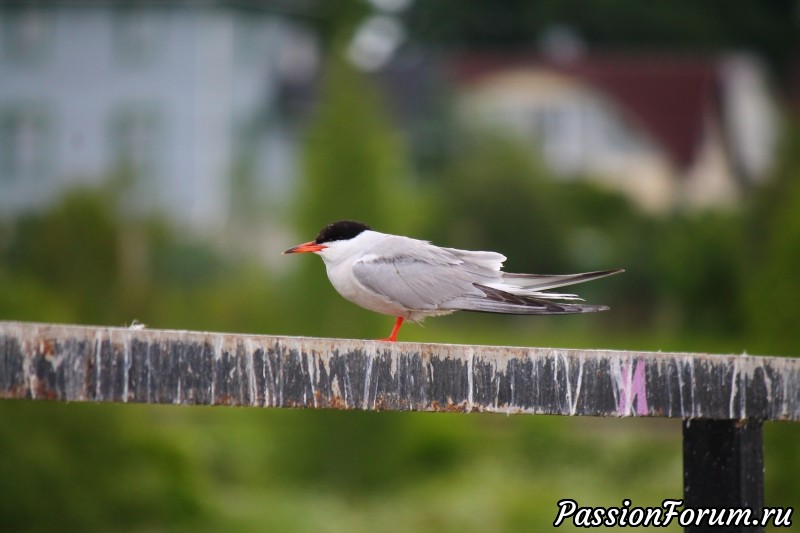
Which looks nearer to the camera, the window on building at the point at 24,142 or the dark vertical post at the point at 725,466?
the dark vertical post at the point at 725,466

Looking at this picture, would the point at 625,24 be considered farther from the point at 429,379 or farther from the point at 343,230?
the point at 429,379

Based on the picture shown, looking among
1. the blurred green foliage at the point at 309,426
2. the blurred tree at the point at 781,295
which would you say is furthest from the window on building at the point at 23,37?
the blurred tree at the point at 781,295

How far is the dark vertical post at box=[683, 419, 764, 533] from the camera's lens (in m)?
4.13

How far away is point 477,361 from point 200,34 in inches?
1193

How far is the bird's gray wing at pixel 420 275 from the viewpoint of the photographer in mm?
5164

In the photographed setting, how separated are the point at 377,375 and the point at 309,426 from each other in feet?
33.3

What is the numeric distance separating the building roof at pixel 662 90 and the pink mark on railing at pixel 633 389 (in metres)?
27.9

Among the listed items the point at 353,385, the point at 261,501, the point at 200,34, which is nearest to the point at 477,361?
the point at 353,385

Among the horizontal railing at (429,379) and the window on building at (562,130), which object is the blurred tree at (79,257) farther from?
the window on building at (562,130)

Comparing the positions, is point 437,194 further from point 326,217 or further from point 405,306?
point 405,306

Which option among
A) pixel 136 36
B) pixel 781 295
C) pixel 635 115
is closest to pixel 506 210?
pixel 635 115

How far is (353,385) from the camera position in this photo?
12.6ft

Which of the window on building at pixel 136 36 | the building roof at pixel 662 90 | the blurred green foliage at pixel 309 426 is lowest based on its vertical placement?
the blurred green foliage at pixel 309 426

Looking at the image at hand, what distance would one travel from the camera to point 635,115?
3369 cm
